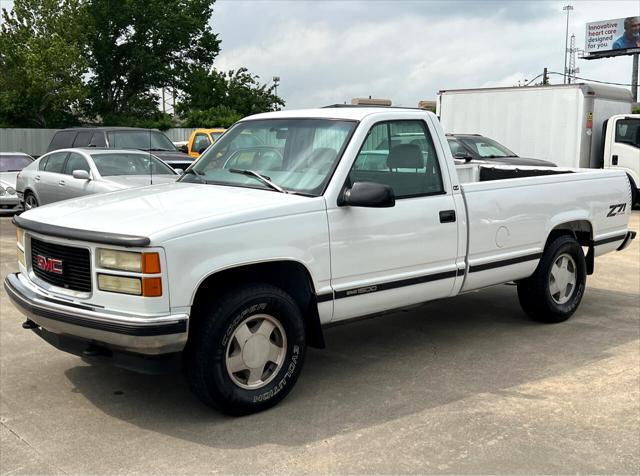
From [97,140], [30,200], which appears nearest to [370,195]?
[30,200]

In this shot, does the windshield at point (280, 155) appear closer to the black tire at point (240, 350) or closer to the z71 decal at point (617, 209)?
the black tire at point (240, 350)

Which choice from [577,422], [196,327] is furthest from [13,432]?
[577,422]

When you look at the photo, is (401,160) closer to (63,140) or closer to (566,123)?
(63,140)

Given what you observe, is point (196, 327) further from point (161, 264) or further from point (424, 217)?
point (424, 217)

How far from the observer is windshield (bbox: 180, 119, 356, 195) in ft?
16.6

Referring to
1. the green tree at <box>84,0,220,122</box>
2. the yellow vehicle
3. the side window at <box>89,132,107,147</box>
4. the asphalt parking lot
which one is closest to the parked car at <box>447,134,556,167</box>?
the yellow vehicle

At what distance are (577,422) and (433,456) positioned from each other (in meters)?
1.05

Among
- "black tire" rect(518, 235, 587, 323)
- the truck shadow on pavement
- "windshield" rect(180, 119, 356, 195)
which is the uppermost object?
"windshield" rect(180, 119, 356, 195)

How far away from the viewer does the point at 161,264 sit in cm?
410

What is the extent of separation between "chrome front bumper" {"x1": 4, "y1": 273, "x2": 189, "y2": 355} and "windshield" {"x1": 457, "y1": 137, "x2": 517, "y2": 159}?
43.8ft

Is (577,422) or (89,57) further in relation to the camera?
(89,57)

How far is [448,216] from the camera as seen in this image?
18.2 ft

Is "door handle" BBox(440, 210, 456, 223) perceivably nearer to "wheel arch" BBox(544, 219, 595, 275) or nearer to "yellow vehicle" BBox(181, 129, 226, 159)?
"wheel arch" BBox(544, 219, 595, 275)

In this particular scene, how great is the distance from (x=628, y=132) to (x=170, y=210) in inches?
612
